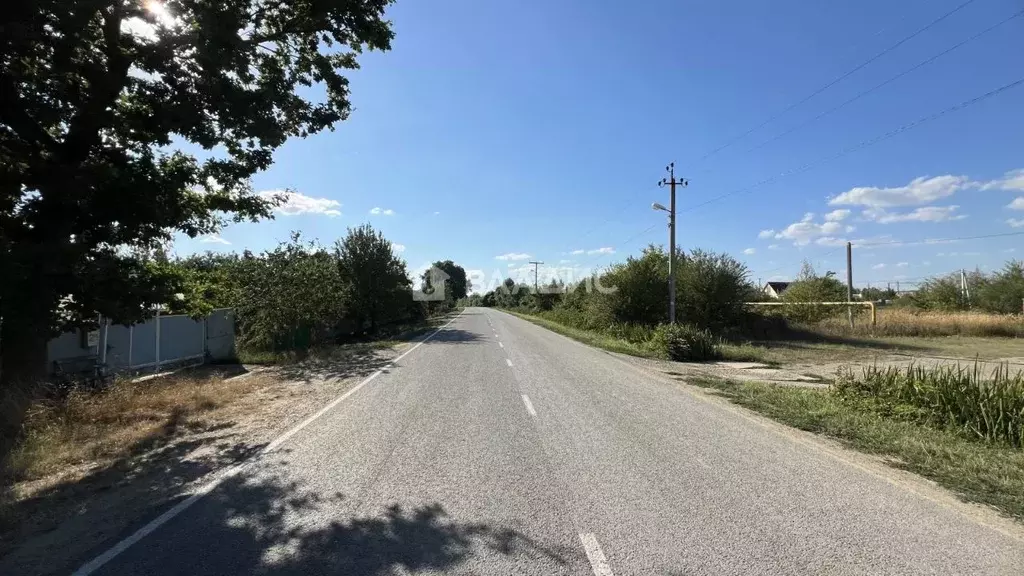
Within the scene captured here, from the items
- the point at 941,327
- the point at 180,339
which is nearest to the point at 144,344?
the point at 180,339

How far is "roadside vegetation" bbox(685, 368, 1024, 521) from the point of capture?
20.3ft

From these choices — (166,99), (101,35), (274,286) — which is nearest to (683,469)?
(166,99)

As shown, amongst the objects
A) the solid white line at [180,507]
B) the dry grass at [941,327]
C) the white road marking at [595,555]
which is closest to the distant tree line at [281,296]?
the solid white line at [180,507]

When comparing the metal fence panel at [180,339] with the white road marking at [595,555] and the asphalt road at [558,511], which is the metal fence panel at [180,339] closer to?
the asphalt road at [558,511]

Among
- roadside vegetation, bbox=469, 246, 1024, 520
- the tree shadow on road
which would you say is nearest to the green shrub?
roadside vegetation, bbox=469, 246, 1024, 520

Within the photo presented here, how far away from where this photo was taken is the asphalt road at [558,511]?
13.0ft

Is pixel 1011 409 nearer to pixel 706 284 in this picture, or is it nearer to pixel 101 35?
pixel 101 35

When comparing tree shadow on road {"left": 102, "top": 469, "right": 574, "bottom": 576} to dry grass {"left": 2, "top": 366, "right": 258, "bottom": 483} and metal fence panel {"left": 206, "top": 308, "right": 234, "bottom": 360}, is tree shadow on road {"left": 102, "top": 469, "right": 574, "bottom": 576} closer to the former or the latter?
dry grass {"left": 2, "top": 366, "right": 258, "bottom": 483}

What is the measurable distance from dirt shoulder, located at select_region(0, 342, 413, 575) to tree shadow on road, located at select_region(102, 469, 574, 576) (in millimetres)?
564

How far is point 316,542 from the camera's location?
427cm

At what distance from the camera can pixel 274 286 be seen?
22844 millimetres

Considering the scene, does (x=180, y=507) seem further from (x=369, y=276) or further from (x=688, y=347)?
(x=369, y=276)

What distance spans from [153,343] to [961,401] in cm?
1871

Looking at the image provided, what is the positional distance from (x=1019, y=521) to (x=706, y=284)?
2909 centimetres
